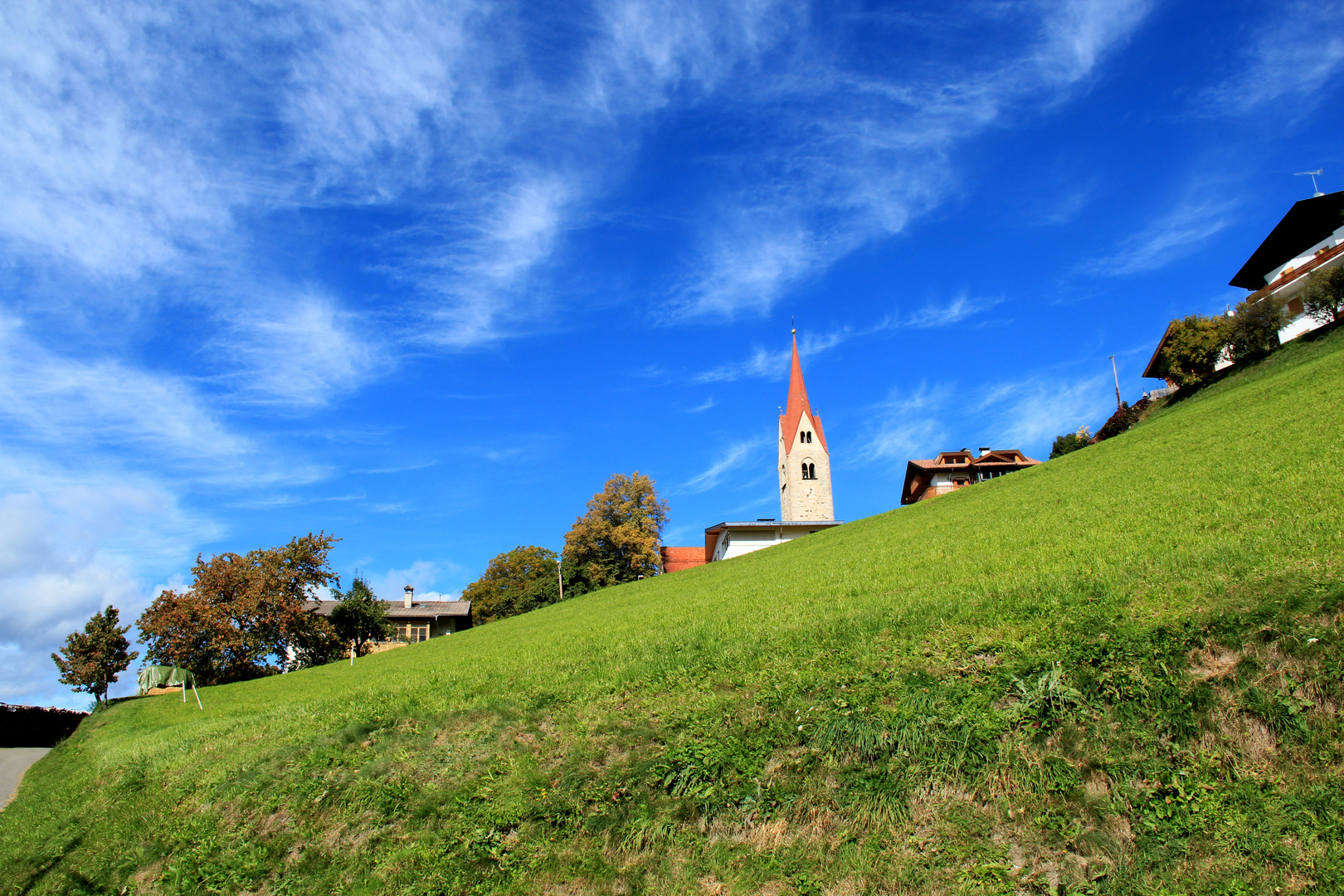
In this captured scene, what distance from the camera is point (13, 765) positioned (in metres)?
24.6

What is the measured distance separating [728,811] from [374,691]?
10967 millimetres

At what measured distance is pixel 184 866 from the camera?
9312 mm

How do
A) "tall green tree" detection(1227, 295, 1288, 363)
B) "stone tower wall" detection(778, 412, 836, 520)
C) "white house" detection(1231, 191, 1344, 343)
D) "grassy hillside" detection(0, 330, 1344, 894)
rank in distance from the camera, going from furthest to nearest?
"stone tower wall" detection(778, 412, 836, 520) → "white house" detection(1231, 191, 1344, 343) → "tall green tree" detection(1227, 295, 1288, 363) → "grassy hillside" detection(0, 330, 1344, 894)

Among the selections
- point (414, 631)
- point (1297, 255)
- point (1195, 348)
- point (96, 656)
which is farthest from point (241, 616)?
point (1297, 255)

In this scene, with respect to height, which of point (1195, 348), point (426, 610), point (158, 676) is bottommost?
point (158, 676)

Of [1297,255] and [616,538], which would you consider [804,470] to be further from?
[1297,255]

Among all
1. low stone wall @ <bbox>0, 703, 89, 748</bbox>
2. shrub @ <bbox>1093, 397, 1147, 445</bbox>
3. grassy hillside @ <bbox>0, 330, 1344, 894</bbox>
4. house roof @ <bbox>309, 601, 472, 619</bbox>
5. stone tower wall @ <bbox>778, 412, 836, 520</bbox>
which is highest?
stone tower wall @ <bbox>778, 412, 836, 520</bbox>

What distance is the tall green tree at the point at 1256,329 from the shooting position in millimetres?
42094

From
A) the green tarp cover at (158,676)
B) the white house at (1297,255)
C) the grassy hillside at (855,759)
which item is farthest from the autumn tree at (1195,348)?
the green tarp cover at (158,676)

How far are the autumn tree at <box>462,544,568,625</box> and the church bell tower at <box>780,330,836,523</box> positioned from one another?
94.5 feet

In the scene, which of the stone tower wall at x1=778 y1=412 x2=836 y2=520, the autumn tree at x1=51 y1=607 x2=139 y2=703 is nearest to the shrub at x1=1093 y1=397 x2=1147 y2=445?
the stone tower wall at x1=778 y1=412 x2=836 y2=520

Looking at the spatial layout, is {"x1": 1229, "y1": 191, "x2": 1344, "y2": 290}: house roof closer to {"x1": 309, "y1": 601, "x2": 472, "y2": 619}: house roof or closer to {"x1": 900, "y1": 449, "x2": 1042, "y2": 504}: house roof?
{"x1": 900, "y1": 449, "x2": 1042, "y2": 504}: house roof

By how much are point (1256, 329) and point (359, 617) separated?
5839cm

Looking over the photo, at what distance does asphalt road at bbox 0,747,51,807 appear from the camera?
19100 millimetres
